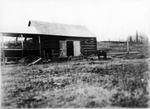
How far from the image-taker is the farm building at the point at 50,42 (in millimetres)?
18062

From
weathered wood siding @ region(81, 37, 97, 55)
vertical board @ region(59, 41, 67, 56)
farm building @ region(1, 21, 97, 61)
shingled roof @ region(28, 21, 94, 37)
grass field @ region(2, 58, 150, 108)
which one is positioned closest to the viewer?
grass field @ region(2, 58, 150, 108)

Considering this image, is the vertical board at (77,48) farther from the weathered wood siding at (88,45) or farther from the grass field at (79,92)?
the grass field at (79,92)

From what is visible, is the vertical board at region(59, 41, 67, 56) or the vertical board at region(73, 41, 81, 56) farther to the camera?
the vertical board at region(73, 41, 81, 56)

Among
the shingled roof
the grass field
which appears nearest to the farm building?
the shingled roof

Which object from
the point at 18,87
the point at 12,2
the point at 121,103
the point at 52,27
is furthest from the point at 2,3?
the point at 52,27

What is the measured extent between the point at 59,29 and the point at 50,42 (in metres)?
1.87

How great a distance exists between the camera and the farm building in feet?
59.3

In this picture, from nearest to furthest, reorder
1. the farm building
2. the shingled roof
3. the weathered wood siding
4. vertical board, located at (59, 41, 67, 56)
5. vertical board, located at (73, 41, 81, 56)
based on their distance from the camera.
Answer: the farm building
the shingled roof
vertical board, located at (59, 41, 67, 56)
vertical board, located at (73, 41, 81, 56)
the weathered wood siding

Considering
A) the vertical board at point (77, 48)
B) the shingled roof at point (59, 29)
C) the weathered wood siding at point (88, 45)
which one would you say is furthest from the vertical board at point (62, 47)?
the weathered wood siding at point (88, 45)

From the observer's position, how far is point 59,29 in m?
21.2

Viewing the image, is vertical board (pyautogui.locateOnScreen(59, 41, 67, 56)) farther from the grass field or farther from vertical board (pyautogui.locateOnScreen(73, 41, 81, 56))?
the grass field

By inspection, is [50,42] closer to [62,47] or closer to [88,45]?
[62,47]

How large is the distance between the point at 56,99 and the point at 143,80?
345cm

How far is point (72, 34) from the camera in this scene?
68.9 feet
